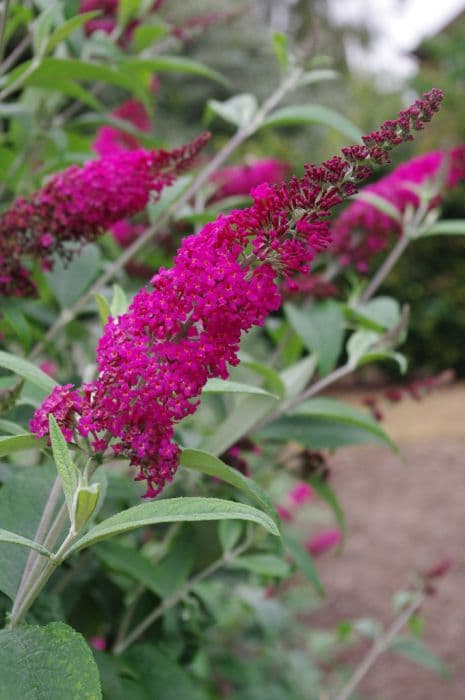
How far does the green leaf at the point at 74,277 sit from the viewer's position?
171cm

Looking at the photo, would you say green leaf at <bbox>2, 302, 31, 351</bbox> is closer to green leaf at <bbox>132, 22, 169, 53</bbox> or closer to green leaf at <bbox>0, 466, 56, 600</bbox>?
green leaf at <bbox>0, 466, 56, 600</bbox>

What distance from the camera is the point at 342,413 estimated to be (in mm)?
1604

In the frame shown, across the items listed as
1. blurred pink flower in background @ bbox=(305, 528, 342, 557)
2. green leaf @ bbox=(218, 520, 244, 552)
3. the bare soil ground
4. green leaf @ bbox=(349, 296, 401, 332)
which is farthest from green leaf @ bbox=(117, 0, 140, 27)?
blurred pink flower in background @ bbox=(305, 528, 342, 557)

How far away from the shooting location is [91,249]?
69.1 inches

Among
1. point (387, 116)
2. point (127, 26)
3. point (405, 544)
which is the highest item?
point (387, 116)

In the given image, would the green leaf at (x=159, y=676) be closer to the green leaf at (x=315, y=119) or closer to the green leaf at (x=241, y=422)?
the green leaf at (x=241, y=422)

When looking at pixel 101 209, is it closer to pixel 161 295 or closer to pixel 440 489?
pixel 161 295

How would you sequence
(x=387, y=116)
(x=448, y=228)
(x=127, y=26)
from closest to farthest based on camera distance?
(x=448, y=228)
(x=127, y=26)
(x=387, y=116)

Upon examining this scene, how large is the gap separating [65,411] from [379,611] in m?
4.57

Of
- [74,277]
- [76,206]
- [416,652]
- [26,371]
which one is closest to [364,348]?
[74,277]

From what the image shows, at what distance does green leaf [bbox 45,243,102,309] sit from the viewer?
5.62ft

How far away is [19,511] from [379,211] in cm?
140

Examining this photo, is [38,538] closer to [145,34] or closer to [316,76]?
[316,76]

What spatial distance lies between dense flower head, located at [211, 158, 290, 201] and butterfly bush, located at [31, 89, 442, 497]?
53.3 inches
